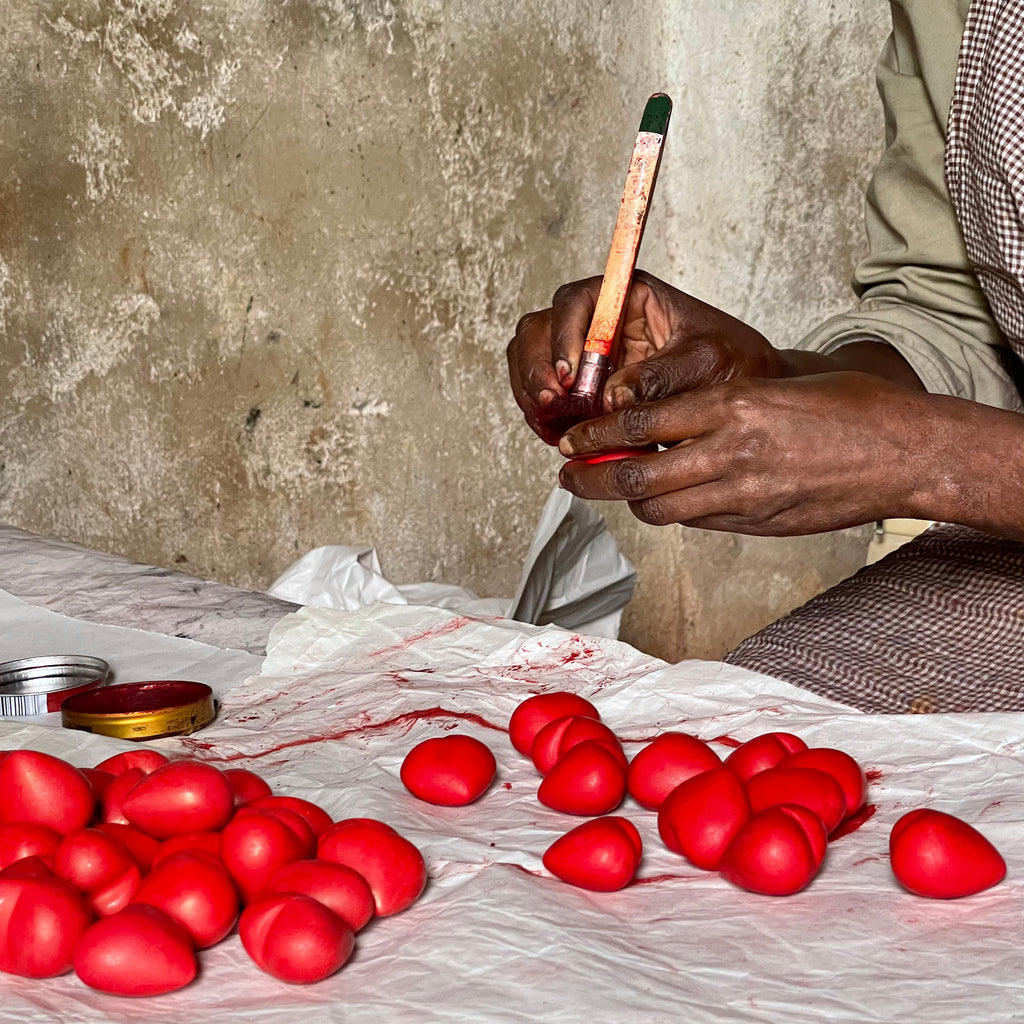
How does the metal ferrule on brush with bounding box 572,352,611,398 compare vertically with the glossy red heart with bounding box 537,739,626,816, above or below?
above

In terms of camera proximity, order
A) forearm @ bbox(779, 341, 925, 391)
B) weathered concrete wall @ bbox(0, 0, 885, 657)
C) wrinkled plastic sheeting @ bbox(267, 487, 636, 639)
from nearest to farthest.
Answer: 1. forearm @ bbox(779, 341, 925, 391)
2. wrinkled plastic sheeting @ bbox(267, 487, 636, 639)
3. weathered concrete wall @ bbox(0, 0, 885, 657)

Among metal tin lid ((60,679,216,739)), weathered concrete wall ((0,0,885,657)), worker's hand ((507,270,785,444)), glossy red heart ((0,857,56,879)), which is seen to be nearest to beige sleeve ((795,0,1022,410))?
worker's hand ((507,270,785,444))

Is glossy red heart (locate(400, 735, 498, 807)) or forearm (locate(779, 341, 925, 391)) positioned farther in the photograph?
forearm (locate(779, 341, 925, 391))

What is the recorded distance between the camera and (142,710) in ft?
3.75

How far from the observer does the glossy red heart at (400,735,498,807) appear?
3.26ft

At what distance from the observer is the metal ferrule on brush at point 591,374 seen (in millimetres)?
1233

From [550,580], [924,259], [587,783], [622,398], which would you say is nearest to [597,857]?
[587,783]

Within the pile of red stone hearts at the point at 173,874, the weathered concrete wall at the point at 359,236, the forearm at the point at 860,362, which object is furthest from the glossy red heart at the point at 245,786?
the weathered concrete wall at the point at 359,236

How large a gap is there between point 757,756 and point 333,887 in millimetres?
390

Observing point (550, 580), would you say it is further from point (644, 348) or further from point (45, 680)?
point (45, 680)

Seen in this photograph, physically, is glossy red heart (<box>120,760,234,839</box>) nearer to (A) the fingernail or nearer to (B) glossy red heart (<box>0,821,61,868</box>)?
(B) glossy red heart (<box>0,821,61,868</box>)

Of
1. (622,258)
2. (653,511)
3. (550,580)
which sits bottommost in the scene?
(550,580)

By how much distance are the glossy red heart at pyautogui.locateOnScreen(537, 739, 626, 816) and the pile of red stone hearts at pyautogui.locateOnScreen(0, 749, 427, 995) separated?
0.18 metres

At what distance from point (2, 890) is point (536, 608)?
1372mm
